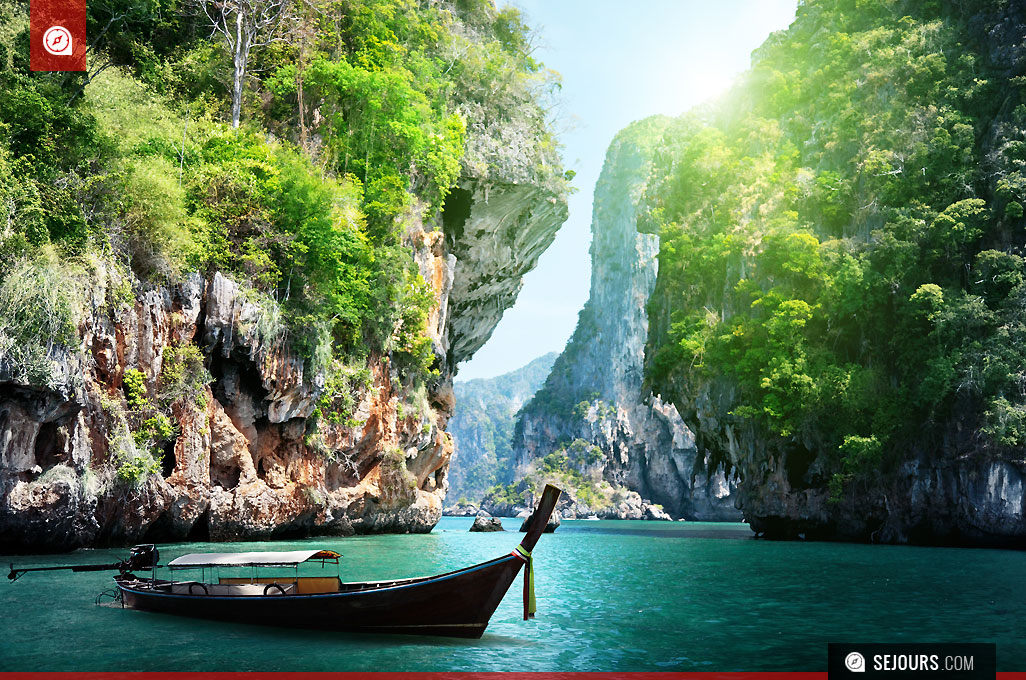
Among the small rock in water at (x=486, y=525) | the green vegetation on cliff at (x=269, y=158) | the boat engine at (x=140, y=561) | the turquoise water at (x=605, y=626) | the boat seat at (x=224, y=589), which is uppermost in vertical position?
the green vegetation on cliff at (x=269, y=158)

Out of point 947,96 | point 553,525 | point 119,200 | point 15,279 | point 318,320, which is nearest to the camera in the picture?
point 15,279

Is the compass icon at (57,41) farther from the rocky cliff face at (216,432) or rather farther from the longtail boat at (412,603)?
the longtail boat at (412,603)

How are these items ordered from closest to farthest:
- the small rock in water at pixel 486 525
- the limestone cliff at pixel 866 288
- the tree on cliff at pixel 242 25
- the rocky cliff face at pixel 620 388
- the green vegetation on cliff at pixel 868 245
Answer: the tree on cliff at pixel 242 25
the limestone cliff at pixel 866 288
the green vegetation on cliff at pixel 868 245
the small rock in water at pixel 486 525
the rocky cliff face at pixel 620 388

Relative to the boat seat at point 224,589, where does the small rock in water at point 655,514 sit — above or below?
below

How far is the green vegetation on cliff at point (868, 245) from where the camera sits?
2802 cm

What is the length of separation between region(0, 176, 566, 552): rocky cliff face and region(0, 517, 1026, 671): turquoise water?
1.31 metres

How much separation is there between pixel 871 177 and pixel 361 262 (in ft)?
68.2

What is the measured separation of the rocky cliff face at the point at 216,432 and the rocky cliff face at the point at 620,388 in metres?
65.8

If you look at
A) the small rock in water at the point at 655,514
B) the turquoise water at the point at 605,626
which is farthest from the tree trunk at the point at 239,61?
the small rock in water at the point at 655,514

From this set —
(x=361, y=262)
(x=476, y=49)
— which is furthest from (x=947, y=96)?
(x=361, y=262)

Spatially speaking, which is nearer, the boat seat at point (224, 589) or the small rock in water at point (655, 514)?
the boat seat at point (224, 589)

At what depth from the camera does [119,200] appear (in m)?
18.2

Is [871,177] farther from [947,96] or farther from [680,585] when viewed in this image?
[680,585]

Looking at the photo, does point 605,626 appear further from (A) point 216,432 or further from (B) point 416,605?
(A) point 216,432
